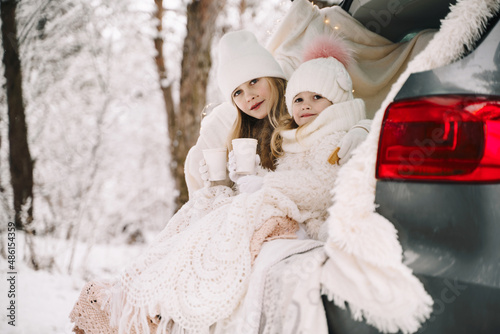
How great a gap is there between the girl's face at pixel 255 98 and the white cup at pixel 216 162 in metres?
0.42

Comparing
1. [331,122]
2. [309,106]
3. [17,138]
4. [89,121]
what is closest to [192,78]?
[17,138]

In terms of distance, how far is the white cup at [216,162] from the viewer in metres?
2.39

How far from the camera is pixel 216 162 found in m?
2.39

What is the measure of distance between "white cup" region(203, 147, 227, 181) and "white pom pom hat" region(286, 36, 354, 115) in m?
0.50

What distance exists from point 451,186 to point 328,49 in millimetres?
1527

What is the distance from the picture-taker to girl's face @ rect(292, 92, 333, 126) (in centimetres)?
224

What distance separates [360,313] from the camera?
110cm

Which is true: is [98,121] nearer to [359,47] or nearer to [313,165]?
[359,47]

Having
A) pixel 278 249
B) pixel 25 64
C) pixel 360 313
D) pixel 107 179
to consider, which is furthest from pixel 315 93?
pixel 107 179

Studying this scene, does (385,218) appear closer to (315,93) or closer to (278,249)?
(278,249)

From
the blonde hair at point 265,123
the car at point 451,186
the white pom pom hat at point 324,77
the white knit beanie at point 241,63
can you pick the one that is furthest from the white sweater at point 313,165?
the car at point 451,186

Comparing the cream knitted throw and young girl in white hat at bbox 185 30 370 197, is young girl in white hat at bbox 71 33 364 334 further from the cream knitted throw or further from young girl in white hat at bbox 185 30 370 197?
the cream knitted throw

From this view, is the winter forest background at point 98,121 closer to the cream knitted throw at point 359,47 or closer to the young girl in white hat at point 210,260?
the young girl in white hat at point 210,260

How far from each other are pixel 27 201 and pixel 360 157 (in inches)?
258
